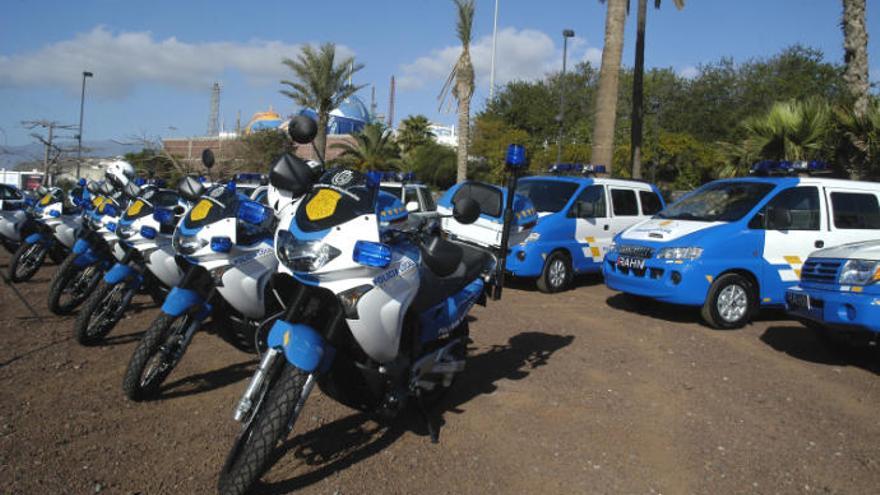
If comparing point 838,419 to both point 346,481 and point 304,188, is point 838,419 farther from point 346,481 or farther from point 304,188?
point 304,188

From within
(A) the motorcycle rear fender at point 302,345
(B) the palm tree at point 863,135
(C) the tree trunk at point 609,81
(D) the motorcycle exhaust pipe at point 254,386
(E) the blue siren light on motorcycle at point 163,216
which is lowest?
(D) the motorcycle exhaust pipe at point 254,386

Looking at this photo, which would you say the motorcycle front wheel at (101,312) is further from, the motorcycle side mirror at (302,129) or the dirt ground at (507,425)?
the motorcycle side mirror at (302,129)

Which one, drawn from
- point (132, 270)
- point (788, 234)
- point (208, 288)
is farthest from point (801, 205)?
point (132, 270)

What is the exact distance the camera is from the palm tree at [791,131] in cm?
1266

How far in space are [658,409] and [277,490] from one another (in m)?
2.96

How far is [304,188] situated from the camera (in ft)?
12.4

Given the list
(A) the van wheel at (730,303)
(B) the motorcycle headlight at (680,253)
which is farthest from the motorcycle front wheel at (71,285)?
(A) the van wheel at (730,303)

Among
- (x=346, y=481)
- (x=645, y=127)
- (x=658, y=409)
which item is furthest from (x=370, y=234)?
(x=645, y=127)

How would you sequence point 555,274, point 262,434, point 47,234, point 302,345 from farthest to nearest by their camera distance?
point 555,274 < point 47,234 < point 302,345 < point 262,434

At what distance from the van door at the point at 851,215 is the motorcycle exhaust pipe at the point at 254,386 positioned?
7.27 m

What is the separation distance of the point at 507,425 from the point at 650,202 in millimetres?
7707

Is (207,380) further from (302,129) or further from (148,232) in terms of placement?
(302,129)

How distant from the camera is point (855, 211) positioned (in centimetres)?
809

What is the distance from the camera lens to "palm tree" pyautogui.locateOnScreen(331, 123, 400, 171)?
31.0 metres
